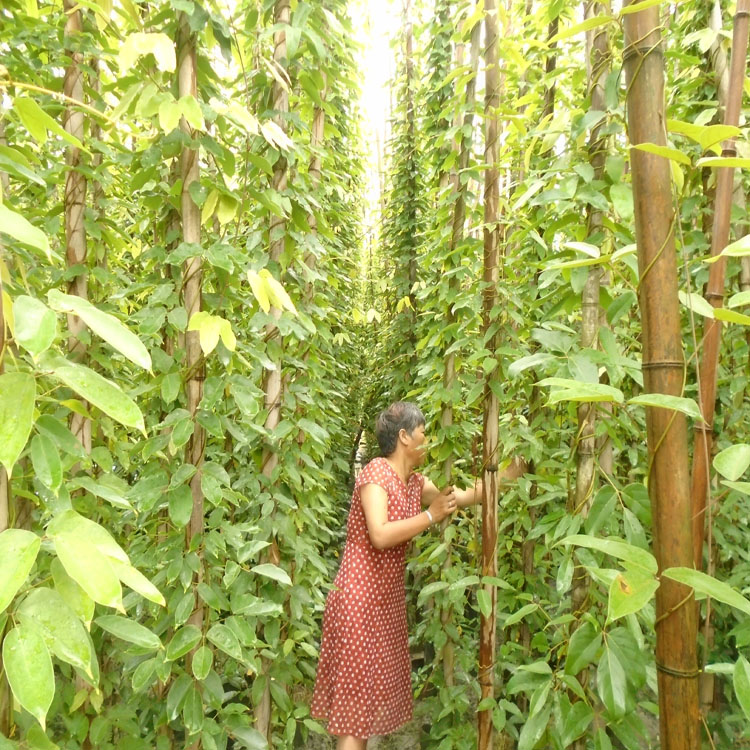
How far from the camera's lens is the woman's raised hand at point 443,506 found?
178cm

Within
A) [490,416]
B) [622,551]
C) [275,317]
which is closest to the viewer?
[622,551]

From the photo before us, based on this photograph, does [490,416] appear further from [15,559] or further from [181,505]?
[15,559]

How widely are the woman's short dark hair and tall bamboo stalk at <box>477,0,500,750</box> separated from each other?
19.5 inches

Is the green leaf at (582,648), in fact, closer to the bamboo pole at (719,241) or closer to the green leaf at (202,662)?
the bamboo pole at (719,241)

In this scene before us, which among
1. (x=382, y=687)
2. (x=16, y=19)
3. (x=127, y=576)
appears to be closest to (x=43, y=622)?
(x=127, y=576)

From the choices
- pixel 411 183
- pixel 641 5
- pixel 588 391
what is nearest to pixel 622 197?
pixel 641 5

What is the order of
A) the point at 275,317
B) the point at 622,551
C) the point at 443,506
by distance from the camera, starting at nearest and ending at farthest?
the point at 622,551
the point at 275,317
the point at 443,506

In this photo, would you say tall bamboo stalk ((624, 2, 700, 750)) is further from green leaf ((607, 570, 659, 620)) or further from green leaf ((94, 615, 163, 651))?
green leaf ((94, 615, 163, 651))

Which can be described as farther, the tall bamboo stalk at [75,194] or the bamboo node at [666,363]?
the tall bamboo stalk at [75,194]

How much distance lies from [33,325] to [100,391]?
3.1 inches

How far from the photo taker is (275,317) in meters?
1.31

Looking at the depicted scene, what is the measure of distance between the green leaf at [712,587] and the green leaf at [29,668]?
0.53 metres

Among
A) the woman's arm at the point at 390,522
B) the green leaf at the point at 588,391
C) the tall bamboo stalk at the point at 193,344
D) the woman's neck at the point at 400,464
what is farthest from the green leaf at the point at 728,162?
the woman's neck at the point at 400,464

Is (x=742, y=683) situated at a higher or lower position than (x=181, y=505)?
lower
